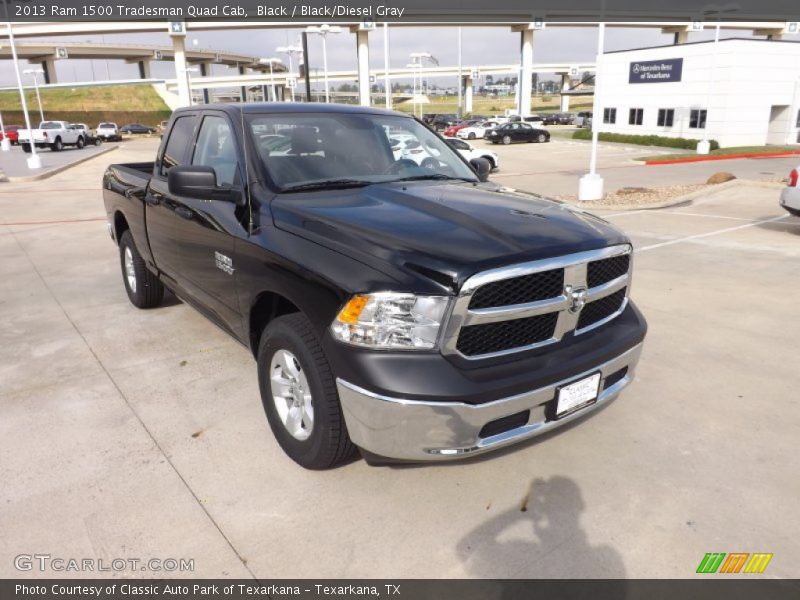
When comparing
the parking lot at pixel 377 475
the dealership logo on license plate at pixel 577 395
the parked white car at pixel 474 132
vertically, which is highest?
the parked white car at pixel 474 132

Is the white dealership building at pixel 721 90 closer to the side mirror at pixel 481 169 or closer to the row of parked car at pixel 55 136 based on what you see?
the side mirror at pixel 481 169

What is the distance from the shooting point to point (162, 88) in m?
88.1

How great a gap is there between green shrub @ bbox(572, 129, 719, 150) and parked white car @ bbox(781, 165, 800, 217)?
81.8 feet

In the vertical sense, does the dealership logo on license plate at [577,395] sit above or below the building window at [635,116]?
below

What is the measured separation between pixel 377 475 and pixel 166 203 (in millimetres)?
2689

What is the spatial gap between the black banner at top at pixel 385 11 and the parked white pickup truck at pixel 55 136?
1205 centimetres

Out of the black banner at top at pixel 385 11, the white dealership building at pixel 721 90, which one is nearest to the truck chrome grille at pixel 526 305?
the white dealership building at pixel 721 90

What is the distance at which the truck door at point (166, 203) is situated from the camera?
14.9 feet

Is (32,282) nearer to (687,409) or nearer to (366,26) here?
(687,409)

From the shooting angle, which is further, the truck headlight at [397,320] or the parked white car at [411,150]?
the parked white car at [411,150]

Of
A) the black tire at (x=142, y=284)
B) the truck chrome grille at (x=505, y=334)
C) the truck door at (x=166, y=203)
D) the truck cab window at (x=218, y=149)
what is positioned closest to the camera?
the truck chrome grille at (x=505, y=334)

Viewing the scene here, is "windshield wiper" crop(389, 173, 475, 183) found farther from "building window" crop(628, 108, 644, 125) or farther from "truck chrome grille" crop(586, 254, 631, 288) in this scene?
"building window" crop(628, 108, 644, 125)

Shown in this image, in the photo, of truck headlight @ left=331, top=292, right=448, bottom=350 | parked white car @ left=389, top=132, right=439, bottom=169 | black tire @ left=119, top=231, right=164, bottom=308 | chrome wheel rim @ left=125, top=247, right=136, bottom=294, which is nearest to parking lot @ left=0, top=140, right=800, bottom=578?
black tire @ left=119, top=231, right=164, bottom=308

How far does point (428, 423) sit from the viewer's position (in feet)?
8.43
